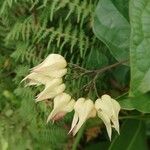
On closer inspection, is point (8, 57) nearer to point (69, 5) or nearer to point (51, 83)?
point (69, 5)

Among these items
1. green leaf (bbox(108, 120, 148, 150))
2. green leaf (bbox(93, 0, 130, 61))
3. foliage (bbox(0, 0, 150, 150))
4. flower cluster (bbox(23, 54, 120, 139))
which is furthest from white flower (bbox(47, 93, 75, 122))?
green leaf (bbox(108, 120, 148, 150))

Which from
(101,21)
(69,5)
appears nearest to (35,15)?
(69,5)

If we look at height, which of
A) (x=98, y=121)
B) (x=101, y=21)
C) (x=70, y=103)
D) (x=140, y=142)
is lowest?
(x=140, y=142)

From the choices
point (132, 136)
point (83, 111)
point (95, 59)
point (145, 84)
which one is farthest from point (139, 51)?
point (132, 136)

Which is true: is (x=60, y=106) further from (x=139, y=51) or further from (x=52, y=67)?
(x=139, y=51)

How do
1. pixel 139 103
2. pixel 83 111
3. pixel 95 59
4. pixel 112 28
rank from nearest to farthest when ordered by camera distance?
pixel 83 111
pixel 139 103
pixel 112 28
pixel 95 59

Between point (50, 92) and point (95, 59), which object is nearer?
point (50, 92)

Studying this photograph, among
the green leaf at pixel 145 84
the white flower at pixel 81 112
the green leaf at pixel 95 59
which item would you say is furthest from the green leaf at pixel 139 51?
the green leaf at pixel 95 59

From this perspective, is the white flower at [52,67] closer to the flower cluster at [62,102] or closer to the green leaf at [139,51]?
the flower cluster at [62,102]
